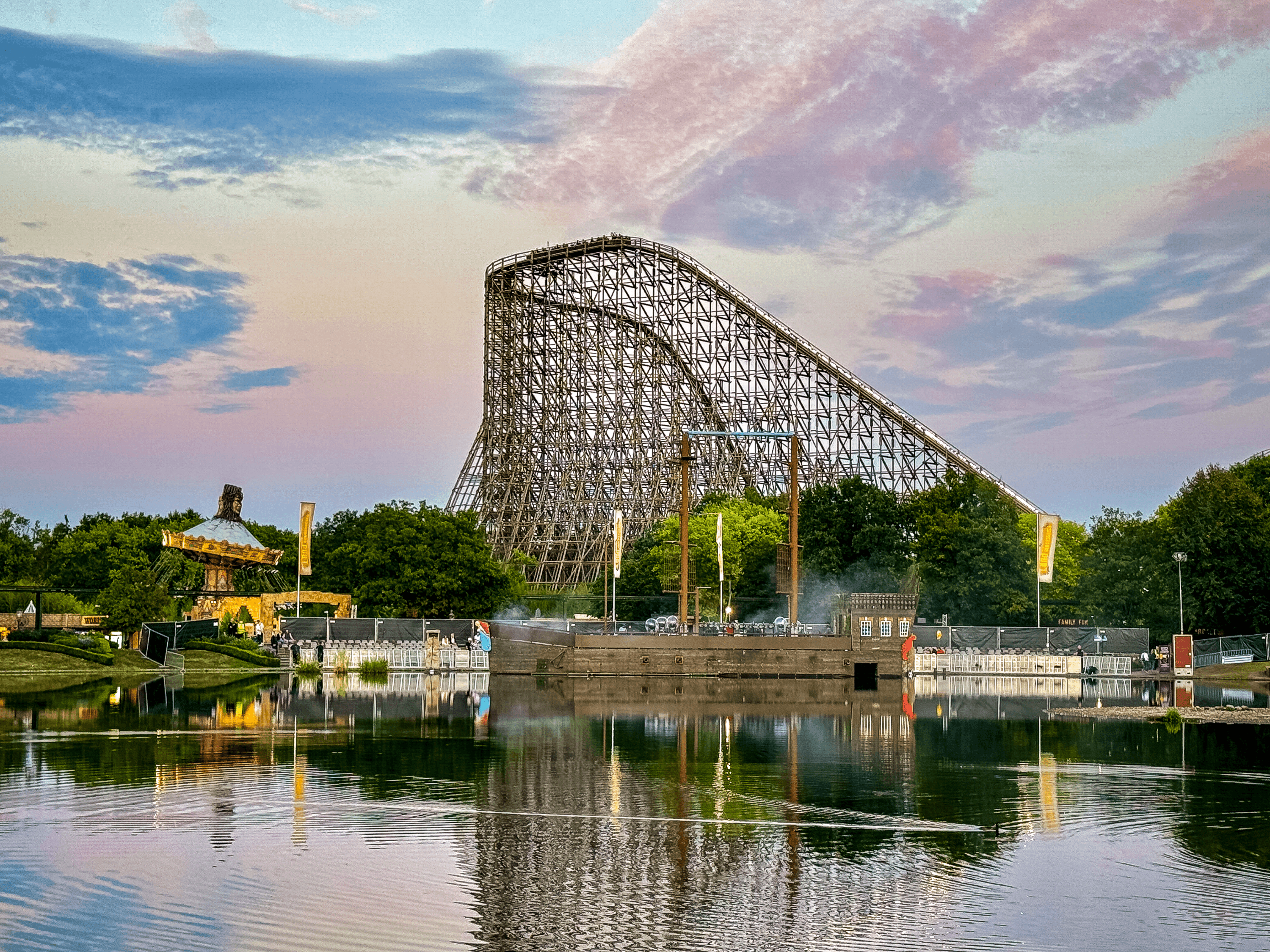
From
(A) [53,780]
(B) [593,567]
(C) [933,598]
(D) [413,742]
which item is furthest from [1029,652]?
(A) [53,780]

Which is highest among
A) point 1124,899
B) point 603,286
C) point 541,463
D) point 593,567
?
point 603,286

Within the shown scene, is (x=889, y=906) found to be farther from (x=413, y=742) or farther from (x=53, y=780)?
(x=413, y=742)

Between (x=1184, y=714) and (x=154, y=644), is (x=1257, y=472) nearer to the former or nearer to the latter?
(x=1184, y=714)

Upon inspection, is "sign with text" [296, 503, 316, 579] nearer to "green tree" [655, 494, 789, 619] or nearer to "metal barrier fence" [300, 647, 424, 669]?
"metal barrier fence" [300, 647, 424, 669]

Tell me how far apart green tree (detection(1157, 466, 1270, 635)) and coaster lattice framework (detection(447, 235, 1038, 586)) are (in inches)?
841

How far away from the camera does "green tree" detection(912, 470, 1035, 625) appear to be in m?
63.8

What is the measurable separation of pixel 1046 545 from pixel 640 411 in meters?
32.0

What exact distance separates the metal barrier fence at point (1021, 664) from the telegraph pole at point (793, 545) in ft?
19.4

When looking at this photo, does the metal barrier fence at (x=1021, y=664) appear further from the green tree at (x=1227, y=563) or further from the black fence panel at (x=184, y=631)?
the black fence panel at (x=184, y=631)

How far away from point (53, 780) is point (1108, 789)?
15.9m

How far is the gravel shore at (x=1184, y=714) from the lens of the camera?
3338cm

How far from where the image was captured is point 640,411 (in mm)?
82625

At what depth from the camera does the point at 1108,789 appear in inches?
830

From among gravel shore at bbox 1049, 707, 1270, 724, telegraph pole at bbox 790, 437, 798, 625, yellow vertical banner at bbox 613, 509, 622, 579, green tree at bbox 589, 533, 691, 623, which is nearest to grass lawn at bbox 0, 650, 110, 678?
yellow vertical banner at bbox 613, 509, 622, 579
